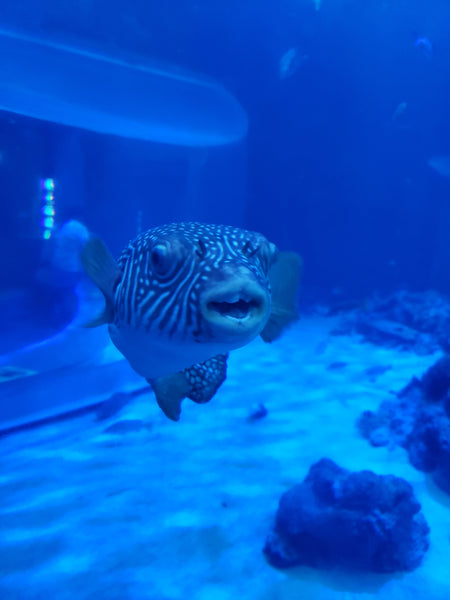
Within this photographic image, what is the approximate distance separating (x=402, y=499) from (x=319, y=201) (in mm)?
15157

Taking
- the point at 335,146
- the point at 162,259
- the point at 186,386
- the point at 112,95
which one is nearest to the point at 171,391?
the point at 186,386

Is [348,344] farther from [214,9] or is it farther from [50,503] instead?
[214,9]

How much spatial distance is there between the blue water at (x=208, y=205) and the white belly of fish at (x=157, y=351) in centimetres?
245

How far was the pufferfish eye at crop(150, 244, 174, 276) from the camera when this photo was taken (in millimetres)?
1768

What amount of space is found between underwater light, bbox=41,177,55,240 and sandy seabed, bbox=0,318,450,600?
18.3 ft

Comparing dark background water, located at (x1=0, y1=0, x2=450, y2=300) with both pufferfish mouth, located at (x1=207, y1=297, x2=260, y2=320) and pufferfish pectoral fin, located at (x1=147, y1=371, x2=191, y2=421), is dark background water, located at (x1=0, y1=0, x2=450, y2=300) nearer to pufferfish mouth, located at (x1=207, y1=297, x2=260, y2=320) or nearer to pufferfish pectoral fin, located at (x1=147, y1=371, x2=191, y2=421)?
pufferfish pectoral fin, located at (x1=147, y1=371, x2=191, y2=421)

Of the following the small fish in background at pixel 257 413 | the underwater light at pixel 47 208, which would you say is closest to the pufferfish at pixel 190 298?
the small fish in background at pixel 257 413

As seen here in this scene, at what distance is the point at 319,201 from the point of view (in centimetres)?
1819

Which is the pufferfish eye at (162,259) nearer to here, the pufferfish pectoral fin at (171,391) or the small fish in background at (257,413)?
the pufferfish pectoral fin at (171,391)

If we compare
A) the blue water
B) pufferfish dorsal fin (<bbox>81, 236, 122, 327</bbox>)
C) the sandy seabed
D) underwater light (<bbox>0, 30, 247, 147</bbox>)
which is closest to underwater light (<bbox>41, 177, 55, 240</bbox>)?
the blue water

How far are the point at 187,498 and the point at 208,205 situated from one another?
1801cm

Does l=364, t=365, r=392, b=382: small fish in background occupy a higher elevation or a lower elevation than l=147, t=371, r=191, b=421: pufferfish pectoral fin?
lower

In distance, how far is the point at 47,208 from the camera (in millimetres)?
11453

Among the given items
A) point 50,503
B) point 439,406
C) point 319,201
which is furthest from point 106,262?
point 319,201
